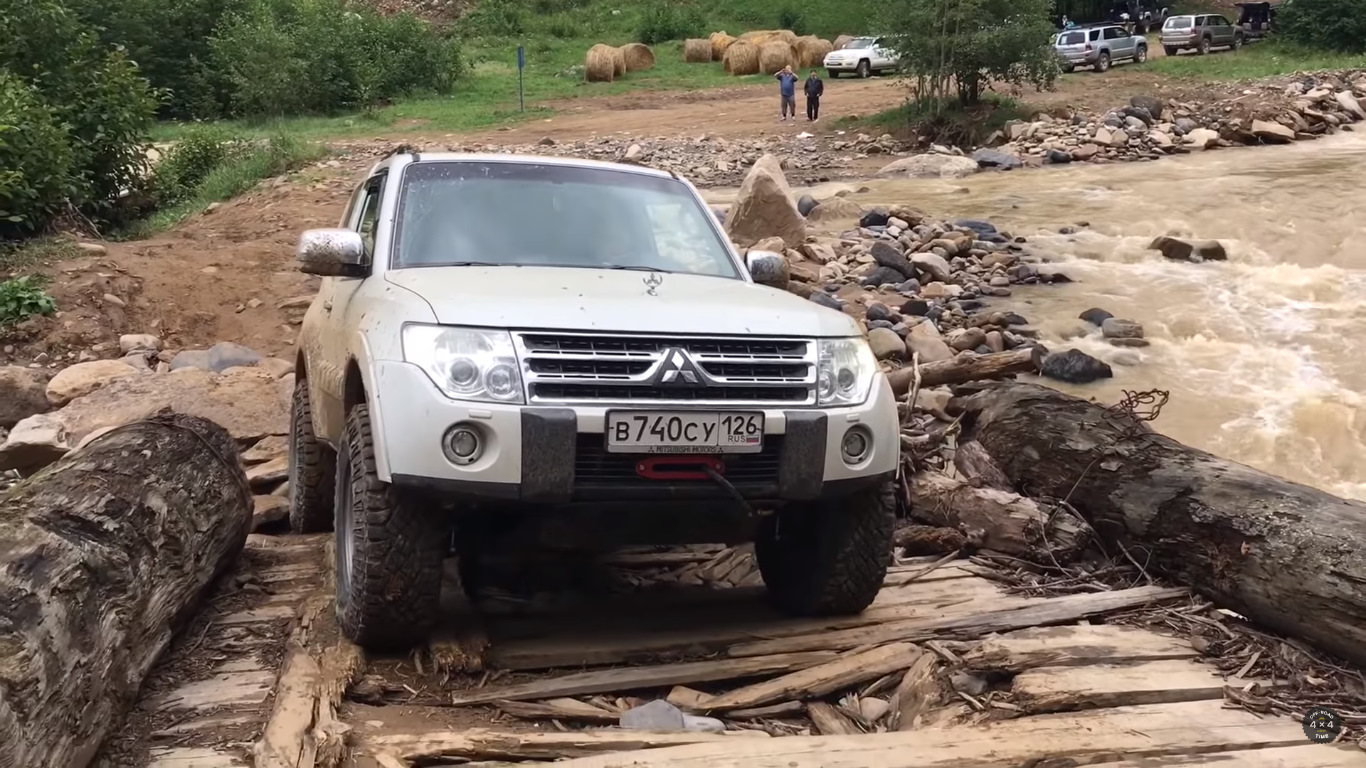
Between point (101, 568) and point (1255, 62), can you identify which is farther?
point (1255, 62)

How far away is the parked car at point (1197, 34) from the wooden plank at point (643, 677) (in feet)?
130

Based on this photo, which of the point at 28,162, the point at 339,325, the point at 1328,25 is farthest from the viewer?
the point at 1328,25

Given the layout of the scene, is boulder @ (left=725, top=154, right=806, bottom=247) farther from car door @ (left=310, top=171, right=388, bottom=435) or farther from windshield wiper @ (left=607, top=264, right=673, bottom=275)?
windshield wiper @ (left=607, top=264, right=673, bottom=275)

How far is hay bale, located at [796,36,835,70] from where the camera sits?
136 ft

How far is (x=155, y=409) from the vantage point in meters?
8.30

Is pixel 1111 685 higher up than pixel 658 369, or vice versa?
pixel 658 369

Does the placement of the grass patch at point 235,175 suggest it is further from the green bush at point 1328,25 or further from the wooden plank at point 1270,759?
the green bush at point 1328,25

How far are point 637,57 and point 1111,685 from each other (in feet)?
131

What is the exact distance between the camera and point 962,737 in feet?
12.3

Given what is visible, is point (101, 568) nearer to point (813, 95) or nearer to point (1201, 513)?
point (1201, 513)

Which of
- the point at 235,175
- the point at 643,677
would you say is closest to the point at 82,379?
the point at 643,677

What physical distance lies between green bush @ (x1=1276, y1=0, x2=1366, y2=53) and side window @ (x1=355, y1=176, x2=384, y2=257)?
128ft

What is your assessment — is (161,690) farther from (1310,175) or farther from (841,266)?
(1310,175)

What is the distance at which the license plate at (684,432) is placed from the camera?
12.9ft
